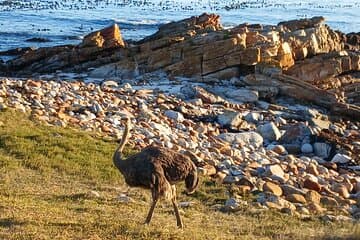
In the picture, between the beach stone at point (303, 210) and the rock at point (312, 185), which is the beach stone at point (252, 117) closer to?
the rock at point (312, 185)

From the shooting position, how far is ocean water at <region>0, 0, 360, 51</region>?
59000 millimetres

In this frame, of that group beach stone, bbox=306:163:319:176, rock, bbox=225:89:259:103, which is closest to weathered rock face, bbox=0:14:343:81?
rock, bbox=225:89:259:103

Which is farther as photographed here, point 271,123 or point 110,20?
point 110,20

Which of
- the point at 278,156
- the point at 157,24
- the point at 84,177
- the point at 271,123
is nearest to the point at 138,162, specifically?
the point at 84,177

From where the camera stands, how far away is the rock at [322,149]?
2237 cm

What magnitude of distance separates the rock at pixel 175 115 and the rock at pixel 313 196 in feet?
24.1

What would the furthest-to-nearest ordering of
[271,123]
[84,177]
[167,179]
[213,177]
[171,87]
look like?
[171,87]
[271,123]
[213,177]
[84,177]
[167,179]

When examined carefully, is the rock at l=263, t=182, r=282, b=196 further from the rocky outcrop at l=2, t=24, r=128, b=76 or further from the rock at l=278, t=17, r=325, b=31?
the rock at l=278, t=17, r=325, b=31

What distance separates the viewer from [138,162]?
35.0 ft

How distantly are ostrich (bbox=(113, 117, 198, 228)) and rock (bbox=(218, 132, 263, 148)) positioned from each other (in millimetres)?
10934

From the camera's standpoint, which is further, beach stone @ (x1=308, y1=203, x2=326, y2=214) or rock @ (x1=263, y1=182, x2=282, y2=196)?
rock @ (x1=263, y1=182, x2=282, y2=196)

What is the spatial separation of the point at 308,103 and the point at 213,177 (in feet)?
39.9

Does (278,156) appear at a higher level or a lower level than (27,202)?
lower

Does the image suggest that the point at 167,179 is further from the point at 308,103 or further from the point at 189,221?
the point at 308,103
